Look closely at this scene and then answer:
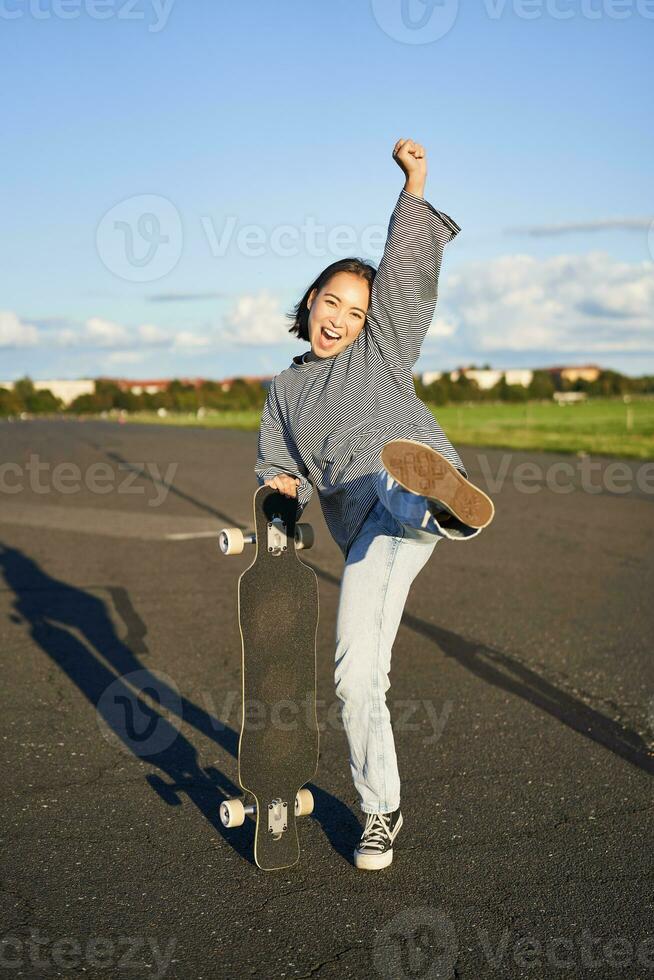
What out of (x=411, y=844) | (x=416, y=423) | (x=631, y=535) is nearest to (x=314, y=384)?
(x=416, y=423)

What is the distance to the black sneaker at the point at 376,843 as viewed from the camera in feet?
11.3

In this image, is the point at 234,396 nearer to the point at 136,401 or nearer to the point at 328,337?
the point at 136,401

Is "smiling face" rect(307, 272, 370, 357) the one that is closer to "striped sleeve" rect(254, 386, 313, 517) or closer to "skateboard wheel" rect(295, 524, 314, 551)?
"striped sleeve" rect(254, 386, 313, 517)

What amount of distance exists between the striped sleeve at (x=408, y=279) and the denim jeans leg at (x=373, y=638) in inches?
24.1

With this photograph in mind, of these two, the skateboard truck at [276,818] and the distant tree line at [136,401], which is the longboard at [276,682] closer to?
the skateboard truck at [276,818]

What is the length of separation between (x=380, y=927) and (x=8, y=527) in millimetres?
10145

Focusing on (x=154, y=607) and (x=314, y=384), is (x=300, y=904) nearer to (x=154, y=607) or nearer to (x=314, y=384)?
(x=314, y=384)

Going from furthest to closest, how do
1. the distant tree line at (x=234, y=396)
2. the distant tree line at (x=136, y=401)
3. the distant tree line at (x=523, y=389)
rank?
the distant tree line at (x=523, y=389) < the distant tree line at (x=234, y=396) < the distant tree line at (x=136, y=401)

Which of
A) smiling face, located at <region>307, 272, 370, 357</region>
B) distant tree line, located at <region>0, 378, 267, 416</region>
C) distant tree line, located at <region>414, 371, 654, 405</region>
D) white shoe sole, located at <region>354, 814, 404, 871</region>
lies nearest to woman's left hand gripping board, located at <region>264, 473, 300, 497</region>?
smiling face, located at <region>307, 272, 370, 357</region>

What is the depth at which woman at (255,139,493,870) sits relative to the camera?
345 cm

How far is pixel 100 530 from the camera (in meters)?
12.1

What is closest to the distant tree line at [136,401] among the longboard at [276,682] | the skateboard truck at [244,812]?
the longboard at [276,682]

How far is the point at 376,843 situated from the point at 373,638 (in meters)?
0.69

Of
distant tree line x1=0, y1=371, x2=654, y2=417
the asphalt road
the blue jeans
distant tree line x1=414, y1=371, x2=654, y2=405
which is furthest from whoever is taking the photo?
distant tree line x1=414, y1=371, x2=654, y2=405
